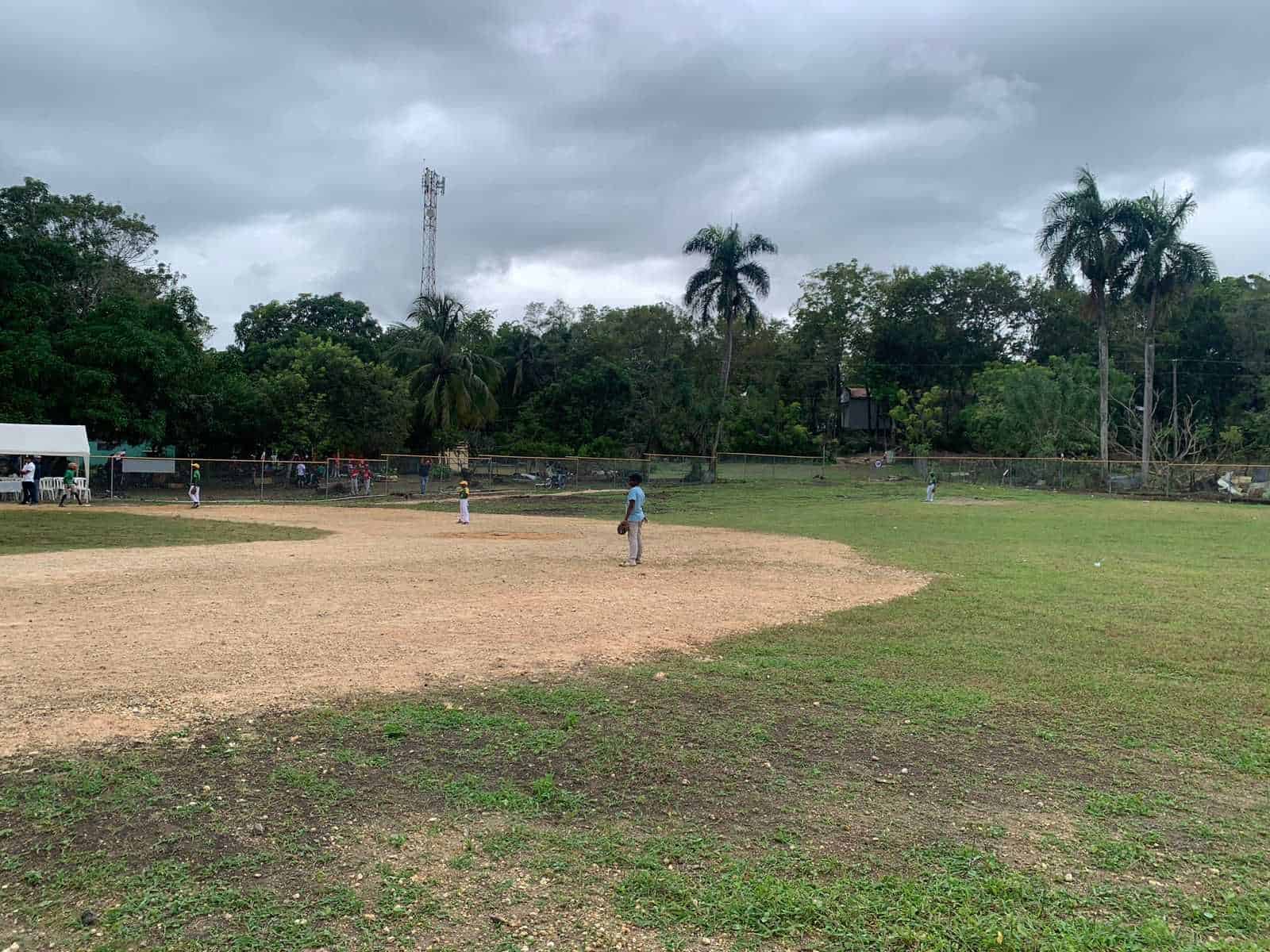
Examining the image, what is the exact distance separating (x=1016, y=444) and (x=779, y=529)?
3812 cm

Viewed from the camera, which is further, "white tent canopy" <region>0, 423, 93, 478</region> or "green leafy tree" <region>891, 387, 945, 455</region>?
"green leafy tree" <region>891, 387, 945, 455</region>

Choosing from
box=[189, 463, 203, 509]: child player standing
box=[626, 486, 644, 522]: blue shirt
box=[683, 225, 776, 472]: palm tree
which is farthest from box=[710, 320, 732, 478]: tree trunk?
box=[626, 486, 644, 522]: blue shirt

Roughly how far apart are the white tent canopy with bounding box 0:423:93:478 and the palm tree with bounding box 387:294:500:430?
2053cm

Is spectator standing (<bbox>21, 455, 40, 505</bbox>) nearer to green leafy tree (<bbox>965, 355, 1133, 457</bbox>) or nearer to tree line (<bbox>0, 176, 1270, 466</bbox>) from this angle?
tree line (<bbox>0, 176, 1270, 466</bbox>)

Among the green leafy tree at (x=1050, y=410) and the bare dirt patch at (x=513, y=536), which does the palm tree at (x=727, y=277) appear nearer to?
the green leafy tree at (x=1050, y=410)

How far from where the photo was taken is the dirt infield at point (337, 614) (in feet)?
21.9

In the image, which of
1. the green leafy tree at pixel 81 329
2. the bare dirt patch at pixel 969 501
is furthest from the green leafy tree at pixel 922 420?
the green leafy tree at pixel 81 329

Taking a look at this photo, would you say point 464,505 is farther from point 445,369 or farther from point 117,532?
point 445,369

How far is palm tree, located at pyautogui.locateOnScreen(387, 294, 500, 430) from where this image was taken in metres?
50.8

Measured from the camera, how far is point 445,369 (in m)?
51.1

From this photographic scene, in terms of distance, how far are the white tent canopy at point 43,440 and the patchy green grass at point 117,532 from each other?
4.65 meters

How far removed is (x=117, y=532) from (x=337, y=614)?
13.1 meters

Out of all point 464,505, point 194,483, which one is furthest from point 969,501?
point 194,483

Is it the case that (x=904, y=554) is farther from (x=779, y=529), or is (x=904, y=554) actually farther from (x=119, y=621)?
(x=119, y=621)
